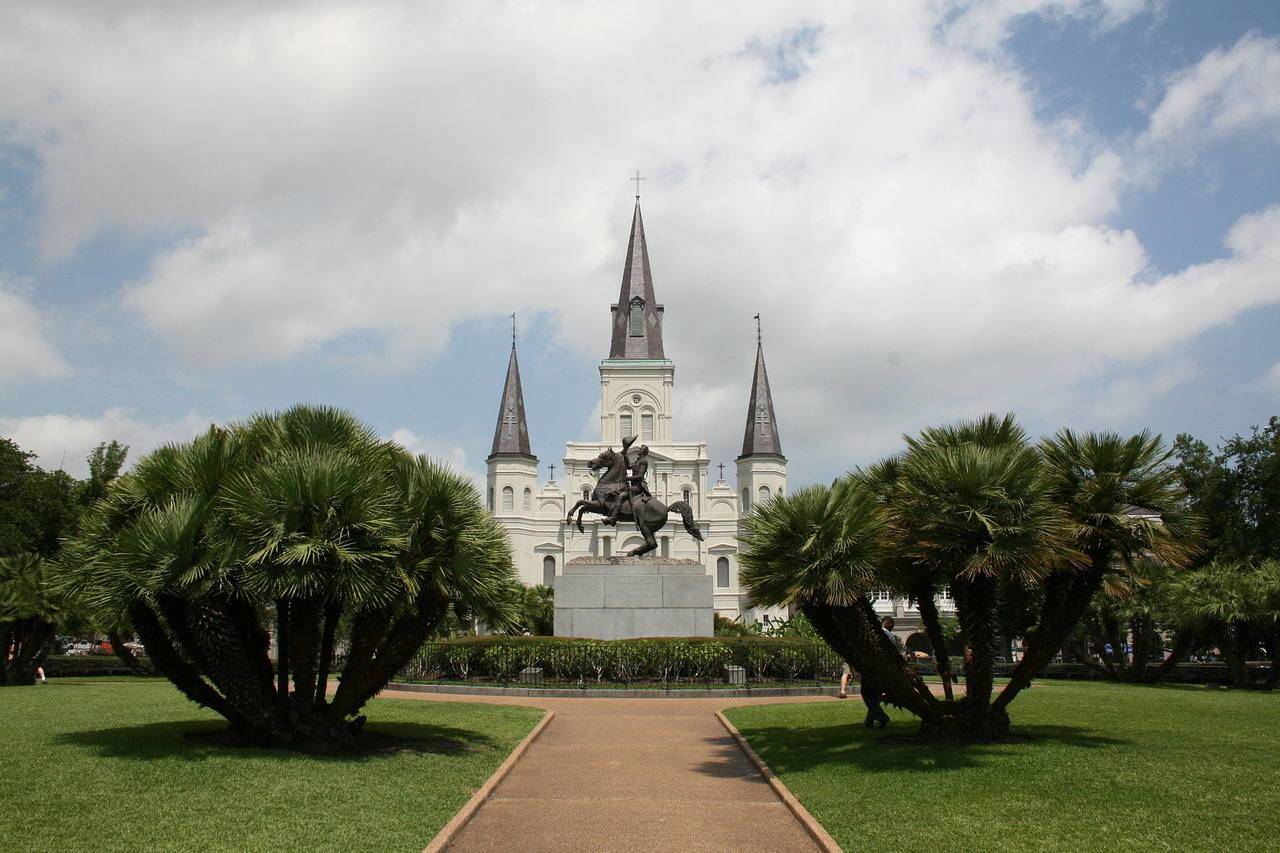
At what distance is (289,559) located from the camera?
10781mm

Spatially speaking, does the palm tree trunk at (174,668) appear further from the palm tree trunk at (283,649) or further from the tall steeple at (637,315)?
the tall steeple at (637,315)

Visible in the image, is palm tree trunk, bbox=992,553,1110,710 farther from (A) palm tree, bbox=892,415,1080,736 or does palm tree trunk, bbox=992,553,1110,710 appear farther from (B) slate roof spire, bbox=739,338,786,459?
(B) slate roof spire, bbox=739,338,786,459

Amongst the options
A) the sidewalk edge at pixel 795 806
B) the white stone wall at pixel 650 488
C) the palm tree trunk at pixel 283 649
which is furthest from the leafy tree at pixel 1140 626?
the white stone wall at pixel 650 488

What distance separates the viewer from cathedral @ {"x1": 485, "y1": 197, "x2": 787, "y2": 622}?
90312 millimetres

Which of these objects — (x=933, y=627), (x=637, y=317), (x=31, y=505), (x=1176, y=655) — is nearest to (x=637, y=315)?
(x=637, y=317)

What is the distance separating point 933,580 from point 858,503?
211 centimetres

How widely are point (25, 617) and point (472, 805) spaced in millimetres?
19952

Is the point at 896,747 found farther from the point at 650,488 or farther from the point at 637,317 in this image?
the point at 637,317

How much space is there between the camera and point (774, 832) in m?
9.25

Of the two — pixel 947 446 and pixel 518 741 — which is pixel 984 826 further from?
pixel 518 741

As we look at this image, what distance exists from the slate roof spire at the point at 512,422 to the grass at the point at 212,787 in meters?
76.9

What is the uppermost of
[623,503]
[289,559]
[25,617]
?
[623,503]

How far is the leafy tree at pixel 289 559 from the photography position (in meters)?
11.2

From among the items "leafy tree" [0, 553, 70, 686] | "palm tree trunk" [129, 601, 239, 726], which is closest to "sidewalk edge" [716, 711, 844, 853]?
"palm tree trunk" [129, 601, 239, 726]
